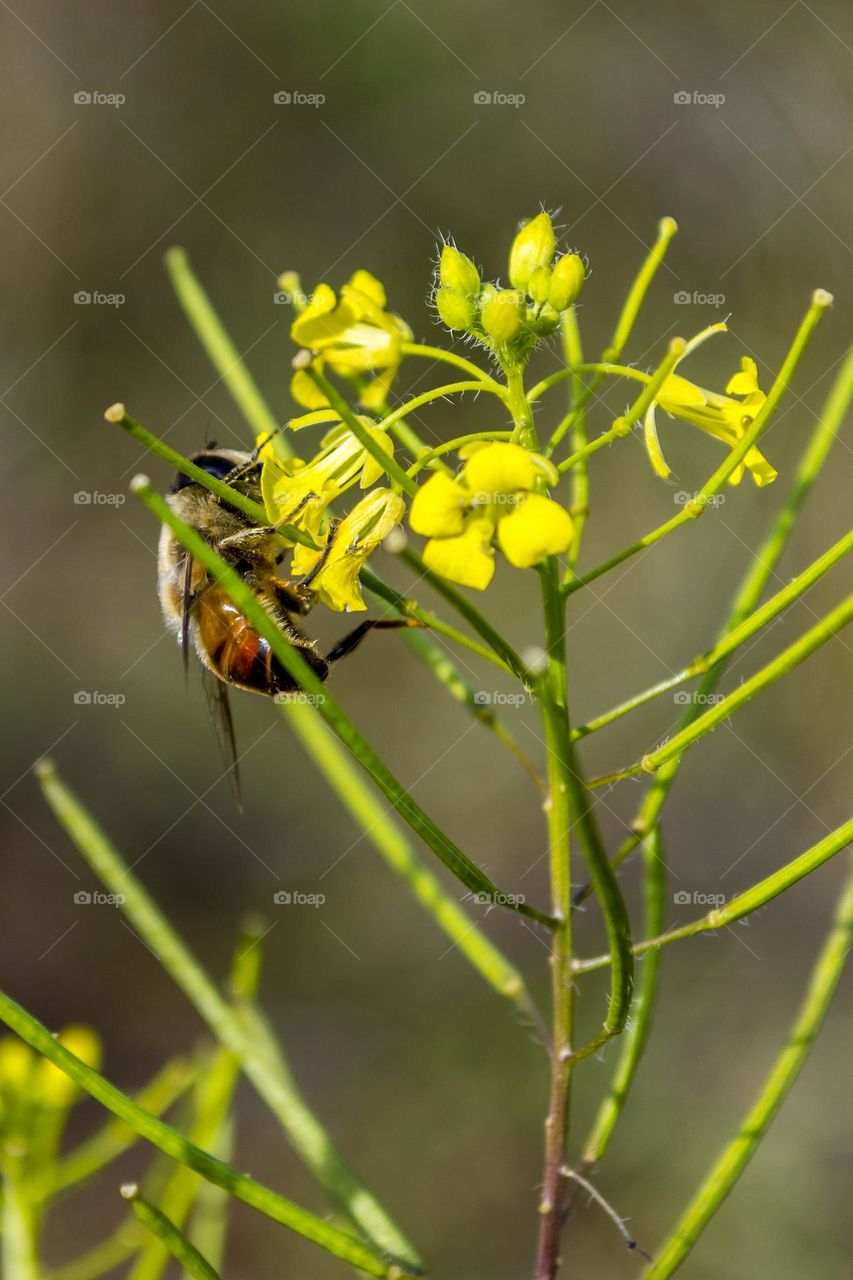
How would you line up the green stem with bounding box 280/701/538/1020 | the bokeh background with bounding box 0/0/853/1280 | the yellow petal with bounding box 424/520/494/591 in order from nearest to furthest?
1. the yellow petal with bounding box 424/520/494/591
2. the green stem with bounding box 280/701/538/1020
3. the bokeh background with bounding box 0/0/853/1280

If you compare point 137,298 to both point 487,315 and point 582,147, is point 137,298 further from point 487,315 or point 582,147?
point 487,315

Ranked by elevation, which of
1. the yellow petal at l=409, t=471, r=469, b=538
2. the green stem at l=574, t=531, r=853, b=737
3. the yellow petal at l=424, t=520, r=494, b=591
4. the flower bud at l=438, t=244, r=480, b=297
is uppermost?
the flower bud at l=438, t=244, r=480, b=297

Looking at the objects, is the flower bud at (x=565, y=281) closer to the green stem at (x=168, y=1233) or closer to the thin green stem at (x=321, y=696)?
the thin green stem at (x=321, y=696)

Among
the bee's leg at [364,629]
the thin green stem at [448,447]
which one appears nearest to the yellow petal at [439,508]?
the thin green stem at [448,447]

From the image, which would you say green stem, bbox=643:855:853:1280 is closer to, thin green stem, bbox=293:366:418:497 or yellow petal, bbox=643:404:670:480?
yellow petal, bbox=643:404:670:480

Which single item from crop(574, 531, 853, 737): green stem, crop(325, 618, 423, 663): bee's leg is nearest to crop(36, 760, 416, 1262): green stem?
crop(325, 618, 423, 663): bee's leg

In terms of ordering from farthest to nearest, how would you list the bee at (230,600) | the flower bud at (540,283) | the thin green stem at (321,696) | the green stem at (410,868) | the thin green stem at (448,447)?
the bee at (230,600) → the green stem at (410,868) → the flower bud at (540,283) → the thin green stem at (448,447) → the thin green stem at (321,696)

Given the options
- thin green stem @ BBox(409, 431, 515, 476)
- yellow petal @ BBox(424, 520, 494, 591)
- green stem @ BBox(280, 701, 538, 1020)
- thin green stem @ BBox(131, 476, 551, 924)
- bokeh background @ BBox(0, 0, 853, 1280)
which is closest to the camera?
thin green stem @ BBox(131, 476, 551, 924)
